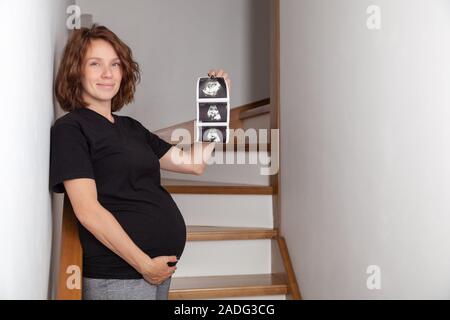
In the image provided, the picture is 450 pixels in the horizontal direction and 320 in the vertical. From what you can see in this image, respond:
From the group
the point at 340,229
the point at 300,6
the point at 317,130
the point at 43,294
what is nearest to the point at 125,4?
the point at 300,6

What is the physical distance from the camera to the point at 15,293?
901 millimetres

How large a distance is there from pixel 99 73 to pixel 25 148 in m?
0.57

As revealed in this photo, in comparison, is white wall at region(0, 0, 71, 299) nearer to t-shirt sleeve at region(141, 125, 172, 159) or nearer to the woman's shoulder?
the woman's shoulder

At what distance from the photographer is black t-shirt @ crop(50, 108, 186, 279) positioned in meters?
1.38

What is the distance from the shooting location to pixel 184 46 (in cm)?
387

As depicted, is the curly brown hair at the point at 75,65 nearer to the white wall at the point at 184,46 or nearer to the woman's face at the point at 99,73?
the woman's face at the point at 99,73

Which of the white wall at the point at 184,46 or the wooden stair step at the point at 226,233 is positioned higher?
the white wall at the point at 184,46

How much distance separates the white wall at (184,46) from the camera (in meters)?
3.74

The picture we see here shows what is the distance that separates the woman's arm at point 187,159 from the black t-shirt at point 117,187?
31 centimetres

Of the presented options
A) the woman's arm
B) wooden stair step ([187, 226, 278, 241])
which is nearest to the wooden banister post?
the woman's arm

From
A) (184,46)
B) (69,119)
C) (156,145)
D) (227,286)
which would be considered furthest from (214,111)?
(184,46)

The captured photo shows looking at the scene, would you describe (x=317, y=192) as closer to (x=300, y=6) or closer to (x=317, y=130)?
(x=317, y=130)

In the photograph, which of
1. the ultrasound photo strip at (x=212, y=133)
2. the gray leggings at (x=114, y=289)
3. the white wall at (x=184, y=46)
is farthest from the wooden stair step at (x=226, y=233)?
the white wall at (x=184, y=46)
